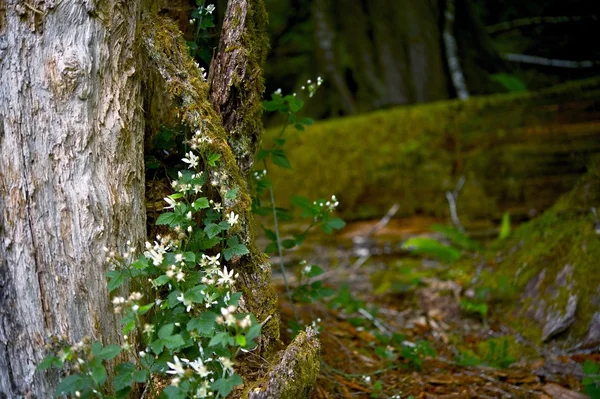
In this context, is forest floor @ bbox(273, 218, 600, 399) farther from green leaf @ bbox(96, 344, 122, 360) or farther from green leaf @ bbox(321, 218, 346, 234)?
green leaf @ bbox(96, 344, 122, 360)

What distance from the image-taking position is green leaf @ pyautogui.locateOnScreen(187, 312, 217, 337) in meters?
1.68

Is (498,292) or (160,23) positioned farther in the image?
(498,292)

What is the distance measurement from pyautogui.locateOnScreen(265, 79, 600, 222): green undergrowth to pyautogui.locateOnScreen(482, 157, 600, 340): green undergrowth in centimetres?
57

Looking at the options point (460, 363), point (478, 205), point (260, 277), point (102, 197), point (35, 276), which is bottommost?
point (460, 363)

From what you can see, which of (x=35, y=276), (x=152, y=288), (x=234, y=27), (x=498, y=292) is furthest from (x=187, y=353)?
(x=498, y=292)

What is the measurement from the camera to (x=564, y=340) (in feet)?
9.59

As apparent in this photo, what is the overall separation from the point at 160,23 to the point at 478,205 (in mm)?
3398

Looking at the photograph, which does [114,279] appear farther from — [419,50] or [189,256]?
[419,50]

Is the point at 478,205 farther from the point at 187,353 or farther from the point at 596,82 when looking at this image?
the point at 187,353

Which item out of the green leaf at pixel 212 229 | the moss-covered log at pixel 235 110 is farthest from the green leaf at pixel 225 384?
the green leaf at pixel 212 229

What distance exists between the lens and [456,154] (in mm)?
4660

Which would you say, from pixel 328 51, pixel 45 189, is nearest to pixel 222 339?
pixel 45 189

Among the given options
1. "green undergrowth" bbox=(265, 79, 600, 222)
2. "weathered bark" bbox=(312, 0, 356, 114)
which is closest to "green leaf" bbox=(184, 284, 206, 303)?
"green undergrowth" bbox=(265, 79, 600, 222)

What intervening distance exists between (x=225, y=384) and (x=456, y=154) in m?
3.58
